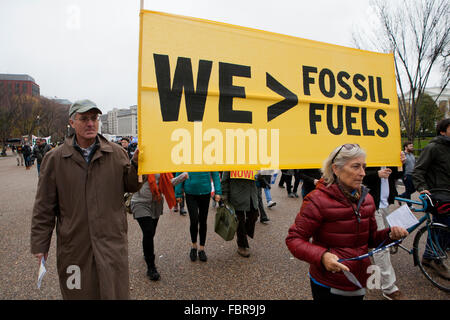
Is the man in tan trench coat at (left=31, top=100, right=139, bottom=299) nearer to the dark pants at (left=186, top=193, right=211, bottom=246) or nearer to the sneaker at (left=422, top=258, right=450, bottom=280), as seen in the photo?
the dark pants at (left=186, top=193, right=211, bottom=246)

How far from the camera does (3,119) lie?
31.9m

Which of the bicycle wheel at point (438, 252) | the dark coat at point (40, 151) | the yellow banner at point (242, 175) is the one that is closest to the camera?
the bicycle wheel at point (438, 252)

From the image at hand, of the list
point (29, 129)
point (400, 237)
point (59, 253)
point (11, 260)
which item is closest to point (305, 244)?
point (400, 237)

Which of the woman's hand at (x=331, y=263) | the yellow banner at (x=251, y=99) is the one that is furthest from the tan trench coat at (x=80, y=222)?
the woman's hand at (x=331, y=263)

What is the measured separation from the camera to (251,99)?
224cm

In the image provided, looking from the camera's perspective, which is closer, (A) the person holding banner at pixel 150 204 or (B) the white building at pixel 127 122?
(A) the person holding banner at pixel 150 204

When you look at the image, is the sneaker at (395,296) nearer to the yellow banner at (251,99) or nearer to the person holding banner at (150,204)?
the yellow banner at (251,99)

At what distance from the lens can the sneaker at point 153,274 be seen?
3398 mm

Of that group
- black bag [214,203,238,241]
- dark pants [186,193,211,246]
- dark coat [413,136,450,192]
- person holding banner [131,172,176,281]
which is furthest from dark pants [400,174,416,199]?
person holding banner [131,172,176,281]

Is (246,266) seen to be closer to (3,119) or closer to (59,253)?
(59,253)

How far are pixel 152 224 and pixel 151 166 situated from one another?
1821mm

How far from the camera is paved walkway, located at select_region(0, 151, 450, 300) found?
3.10 m

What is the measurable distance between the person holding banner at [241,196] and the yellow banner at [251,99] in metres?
1.89

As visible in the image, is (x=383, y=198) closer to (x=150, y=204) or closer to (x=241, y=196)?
(x=241, y=196)
